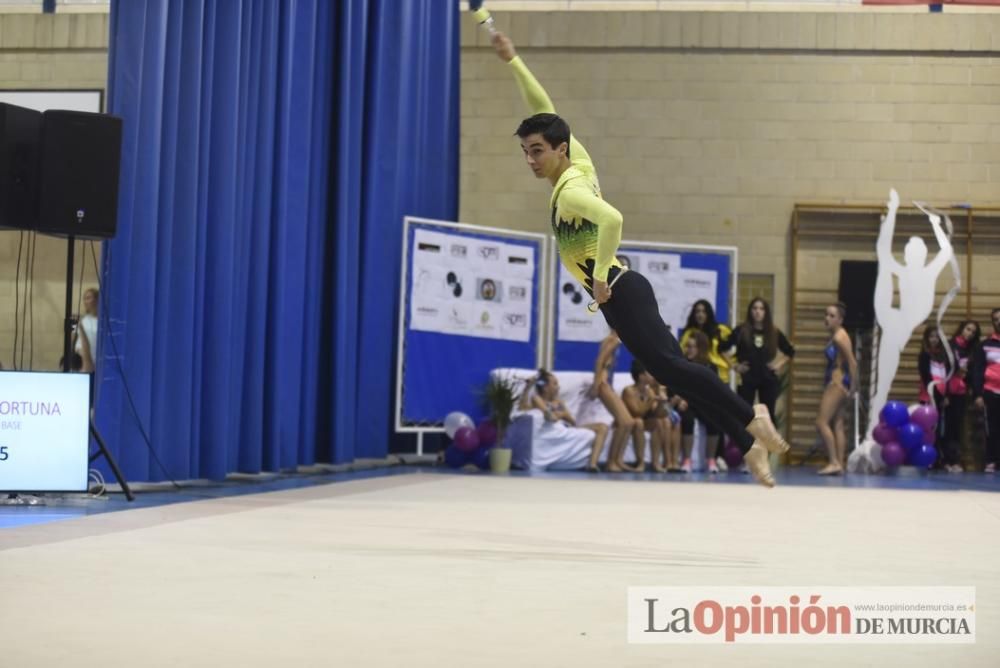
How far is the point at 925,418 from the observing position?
1098 cm

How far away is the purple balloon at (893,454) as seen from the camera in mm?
10789

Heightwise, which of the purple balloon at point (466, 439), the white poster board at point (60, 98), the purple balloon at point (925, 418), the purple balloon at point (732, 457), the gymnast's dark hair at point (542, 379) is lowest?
the purple balloon at point (732, 457)

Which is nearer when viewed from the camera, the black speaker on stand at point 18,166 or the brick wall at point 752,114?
the black speaker on stand at point 18,166

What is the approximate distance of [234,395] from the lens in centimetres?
767

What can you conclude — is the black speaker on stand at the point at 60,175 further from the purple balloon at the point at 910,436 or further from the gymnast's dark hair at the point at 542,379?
the purple balloon at the point at 910,436

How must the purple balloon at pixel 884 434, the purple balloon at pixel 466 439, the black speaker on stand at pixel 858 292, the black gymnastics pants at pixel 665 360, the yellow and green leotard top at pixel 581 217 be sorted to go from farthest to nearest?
1. the black speaker on stand at pixel 858 292
2. the purple balloon at pixel 884 434
3. the purple balloon at pixel 466 439
4. the black gymnastics pants at pixel 665 360
5. the yellow and green leotard top at pixel 581 217

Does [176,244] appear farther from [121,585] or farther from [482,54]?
[482,54]

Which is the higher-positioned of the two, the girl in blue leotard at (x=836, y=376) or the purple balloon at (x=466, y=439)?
the girl in blue leotard at (x=836, y=376)

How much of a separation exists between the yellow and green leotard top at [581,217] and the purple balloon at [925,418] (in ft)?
22.7

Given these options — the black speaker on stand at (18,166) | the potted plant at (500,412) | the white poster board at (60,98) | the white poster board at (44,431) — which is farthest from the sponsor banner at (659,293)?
the white poster board at (44,431)

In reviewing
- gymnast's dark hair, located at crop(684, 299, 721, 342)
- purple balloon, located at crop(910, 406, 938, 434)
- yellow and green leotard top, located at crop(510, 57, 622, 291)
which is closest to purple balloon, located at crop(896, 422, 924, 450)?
purple balloon, located at crop(910, 406, 938, 434)

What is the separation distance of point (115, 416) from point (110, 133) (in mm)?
1454

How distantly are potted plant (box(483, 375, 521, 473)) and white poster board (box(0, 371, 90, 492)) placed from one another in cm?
459

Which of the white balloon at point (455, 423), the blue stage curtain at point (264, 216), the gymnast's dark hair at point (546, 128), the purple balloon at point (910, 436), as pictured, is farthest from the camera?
the purple balloon at point (910, 436)
